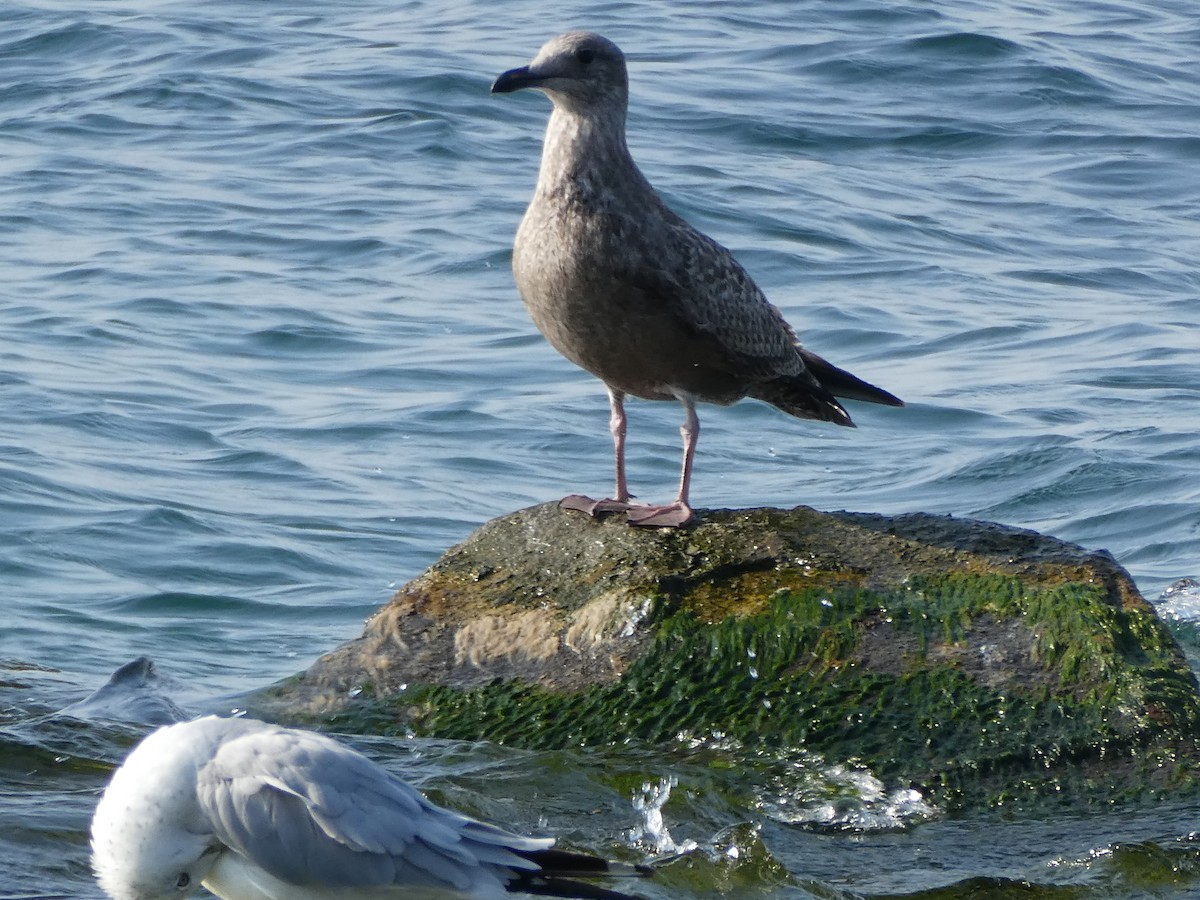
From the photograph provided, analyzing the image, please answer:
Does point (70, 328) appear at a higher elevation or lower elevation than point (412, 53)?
lower

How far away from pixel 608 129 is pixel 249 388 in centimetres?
475

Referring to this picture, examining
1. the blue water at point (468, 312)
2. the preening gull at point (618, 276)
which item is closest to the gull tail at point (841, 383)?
the preening gull at point (618, 276)

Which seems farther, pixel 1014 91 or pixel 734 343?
pixel 1014 91

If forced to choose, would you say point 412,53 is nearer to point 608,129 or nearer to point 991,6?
point 991,6

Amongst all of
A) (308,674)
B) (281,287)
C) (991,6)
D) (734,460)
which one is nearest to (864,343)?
(734,460)

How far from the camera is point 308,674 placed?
5723mm

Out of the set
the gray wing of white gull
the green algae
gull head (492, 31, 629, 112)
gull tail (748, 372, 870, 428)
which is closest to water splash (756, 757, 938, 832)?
the green algae

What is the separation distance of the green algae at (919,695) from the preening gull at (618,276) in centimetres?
68

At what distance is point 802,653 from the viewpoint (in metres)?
5.10

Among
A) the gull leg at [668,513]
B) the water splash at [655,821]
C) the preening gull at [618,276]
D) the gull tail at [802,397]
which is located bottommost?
the water splash at [655,821]

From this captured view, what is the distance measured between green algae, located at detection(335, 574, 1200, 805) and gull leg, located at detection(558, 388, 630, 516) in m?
0.64

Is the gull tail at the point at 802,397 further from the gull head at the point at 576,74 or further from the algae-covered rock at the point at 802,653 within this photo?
the gull head at the point at 576,74

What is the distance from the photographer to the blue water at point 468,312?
7699mm

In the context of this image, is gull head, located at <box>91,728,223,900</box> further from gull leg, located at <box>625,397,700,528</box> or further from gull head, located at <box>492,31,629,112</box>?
gull head, located at <box>492,31,629,112</box>
